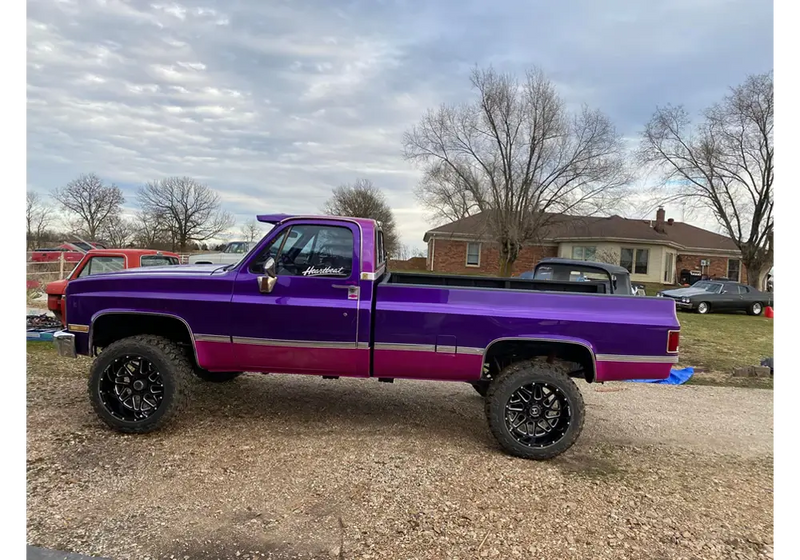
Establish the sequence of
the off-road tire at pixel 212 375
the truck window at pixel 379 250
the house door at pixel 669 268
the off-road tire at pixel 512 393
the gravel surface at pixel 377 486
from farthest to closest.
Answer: the house door at pixel 669 268 < the off-road tire at pixel 212 375 < the truck window at pixel 379 250 < the off-road tire at pixel 512 393 < the gravel surface at pixel 377 486

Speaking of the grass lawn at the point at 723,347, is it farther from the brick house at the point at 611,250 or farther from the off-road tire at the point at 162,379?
the brick house at the point at 611,250

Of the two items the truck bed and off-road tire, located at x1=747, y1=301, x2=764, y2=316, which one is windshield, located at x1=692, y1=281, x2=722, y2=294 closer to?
off-road tire, located at x1=747, y1=301, x2=764, y2=316

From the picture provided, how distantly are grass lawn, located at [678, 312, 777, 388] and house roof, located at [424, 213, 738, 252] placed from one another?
40.2 feet

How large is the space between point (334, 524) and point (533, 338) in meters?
2.17

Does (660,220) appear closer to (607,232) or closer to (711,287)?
(607,232)

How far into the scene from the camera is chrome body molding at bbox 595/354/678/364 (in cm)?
409

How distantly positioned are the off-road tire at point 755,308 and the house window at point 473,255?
52.5ft

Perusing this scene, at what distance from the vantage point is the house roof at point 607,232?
91.9 ft

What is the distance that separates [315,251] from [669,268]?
112 ft

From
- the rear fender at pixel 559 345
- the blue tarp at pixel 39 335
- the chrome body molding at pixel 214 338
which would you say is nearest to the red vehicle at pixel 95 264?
the blue tarp at pixel 39 335

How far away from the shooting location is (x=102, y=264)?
29.7 feet

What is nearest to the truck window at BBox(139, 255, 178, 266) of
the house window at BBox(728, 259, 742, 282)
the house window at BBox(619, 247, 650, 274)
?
the house window at BBox(619, 247, 650, 274)
